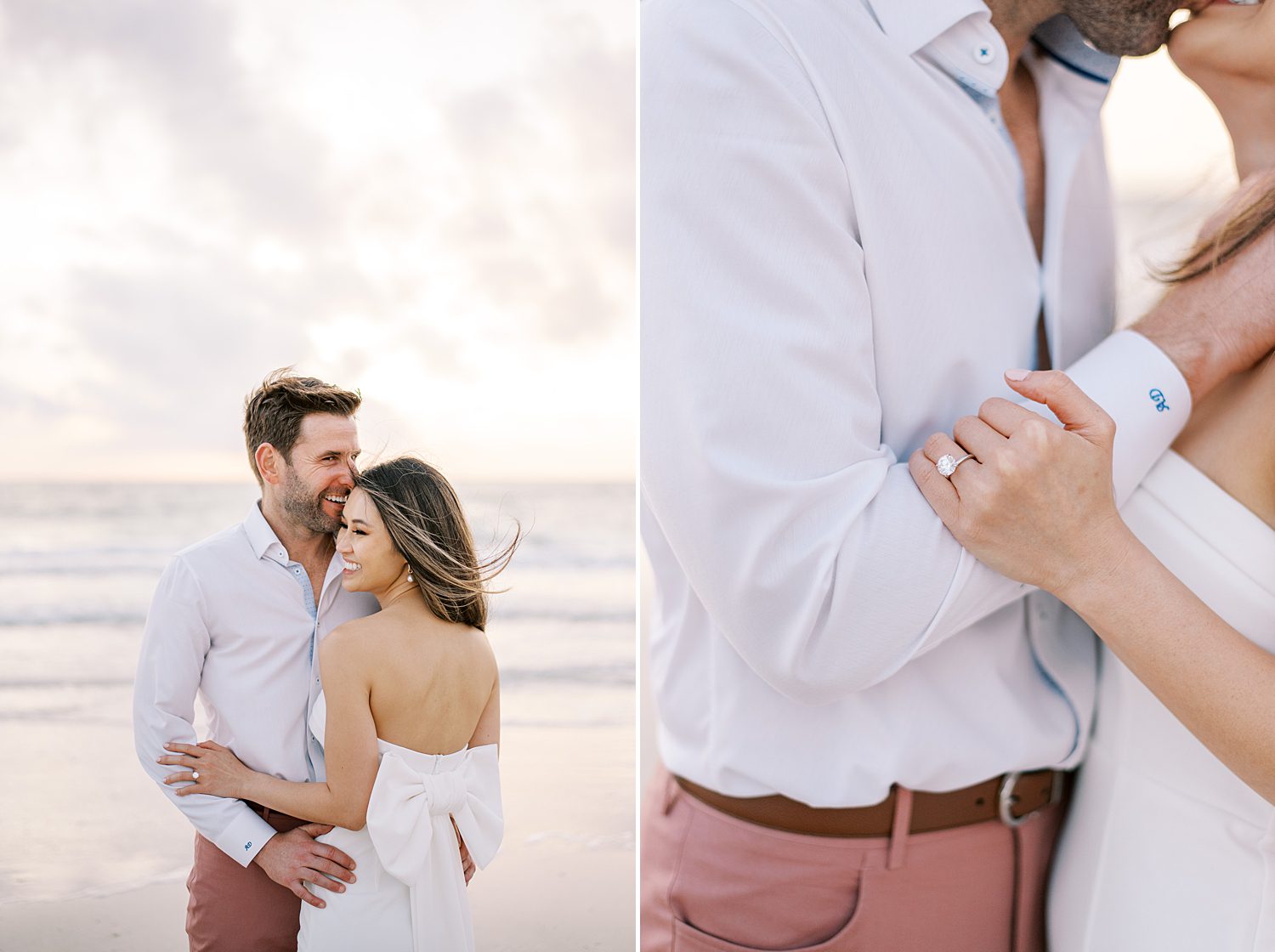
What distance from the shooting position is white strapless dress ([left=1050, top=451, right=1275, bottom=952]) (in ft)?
3.31

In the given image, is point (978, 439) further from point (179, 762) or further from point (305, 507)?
point (179, 762)

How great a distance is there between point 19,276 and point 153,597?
395 mm

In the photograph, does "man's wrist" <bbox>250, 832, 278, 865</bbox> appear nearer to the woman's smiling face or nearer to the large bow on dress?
the large bow on dress

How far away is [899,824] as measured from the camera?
1.06 m

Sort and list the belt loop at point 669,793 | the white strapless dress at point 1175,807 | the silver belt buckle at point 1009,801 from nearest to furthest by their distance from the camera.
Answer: the white strapless dress at point 1175,807 → the silver belt buckle at point 1009,801 → the belt loop at point 669,793

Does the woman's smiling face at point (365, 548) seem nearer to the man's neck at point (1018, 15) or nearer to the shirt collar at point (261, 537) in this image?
the shirt collar at point (261, 537)

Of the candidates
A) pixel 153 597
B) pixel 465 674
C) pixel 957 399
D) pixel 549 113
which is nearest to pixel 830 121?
pixel 957 399

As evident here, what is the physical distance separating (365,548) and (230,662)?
7.2 inches

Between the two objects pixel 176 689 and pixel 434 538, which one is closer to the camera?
pixel 176 689

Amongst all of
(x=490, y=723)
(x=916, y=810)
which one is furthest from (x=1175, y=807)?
(x=490, y=723)

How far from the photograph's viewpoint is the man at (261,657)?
1077mm

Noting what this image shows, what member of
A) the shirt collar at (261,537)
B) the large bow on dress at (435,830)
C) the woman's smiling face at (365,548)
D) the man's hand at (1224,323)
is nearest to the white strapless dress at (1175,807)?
the man's hand at (1224,323)

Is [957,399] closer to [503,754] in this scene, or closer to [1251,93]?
[1251,93]

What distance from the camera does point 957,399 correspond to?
3.44ft
